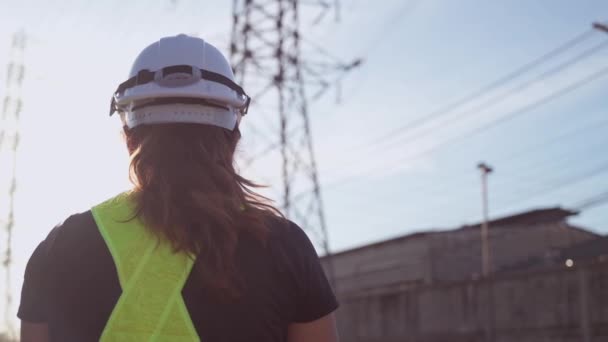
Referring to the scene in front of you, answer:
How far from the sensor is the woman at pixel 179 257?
6.71 feet

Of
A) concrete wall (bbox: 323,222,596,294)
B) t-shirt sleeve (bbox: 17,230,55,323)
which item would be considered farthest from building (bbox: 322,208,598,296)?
t-shirt sleeve (bbox: 17,230,55,323)

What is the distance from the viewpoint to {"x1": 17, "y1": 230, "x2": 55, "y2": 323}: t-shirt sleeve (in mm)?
2162

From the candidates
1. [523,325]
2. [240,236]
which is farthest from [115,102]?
[523,325]

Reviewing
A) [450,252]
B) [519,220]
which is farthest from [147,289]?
[519,220]

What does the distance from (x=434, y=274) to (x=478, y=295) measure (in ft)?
54.8

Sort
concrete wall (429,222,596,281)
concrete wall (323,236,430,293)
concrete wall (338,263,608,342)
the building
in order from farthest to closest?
concrete wall (323,236,430,293) < concrete wall (429,222,596,281) < the building < concrete wall (338,263,608,342)

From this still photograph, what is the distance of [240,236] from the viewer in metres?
2.14

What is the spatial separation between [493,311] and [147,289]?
22.3 m

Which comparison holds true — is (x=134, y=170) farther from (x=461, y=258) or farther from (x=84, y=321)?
(x=461, y=258)

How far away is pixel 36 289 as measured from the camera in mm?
2178

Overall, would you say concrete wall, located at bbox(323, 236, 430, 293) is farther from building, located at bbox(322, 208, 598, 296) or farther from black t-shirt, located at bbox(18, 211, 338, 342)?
black t-shirt, located at bbox(18, 211, 338, 342)

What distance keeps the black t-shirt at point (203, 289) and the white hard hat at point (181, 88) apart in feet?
1.06

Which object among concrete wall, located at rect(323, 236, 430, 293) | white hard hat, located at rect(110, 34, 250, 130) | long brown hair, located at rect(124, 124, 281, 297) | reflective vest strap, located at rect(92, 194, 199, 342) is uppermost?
concrete wall, located at rect(323, 236, 430, 293)

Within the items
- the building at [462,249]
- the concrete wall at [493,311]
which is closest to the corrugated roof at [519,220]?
the building at [462,249]
